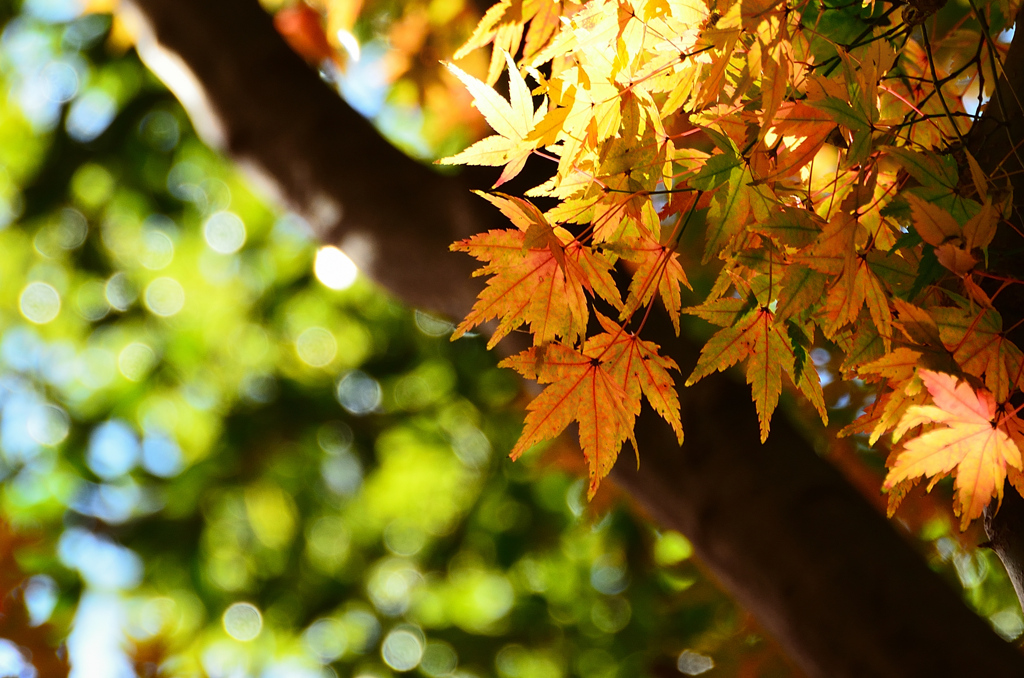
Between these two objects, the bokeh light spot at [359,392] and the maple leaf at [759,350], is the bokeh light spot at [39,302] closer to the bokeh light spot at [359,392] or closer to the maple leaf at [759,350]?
the bokeh light spot at [359,392]

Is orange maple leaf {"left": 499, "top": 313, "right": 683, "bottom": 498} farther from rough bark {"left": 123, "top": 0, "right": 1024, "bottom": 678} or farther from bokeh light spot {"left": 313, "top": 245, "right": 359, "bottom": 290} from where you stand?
bokeh light spot {"left": 313, "top": 245, "right": 359, "bottom": 290}

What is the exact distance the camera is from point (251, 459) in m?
2.20

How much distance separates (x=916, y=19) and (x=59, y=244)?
292 cm

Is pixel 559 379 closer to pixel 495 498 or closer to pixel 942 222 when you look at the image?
pixel 942 222

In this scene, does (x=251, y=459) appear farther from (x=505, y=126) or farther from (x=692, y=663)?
(x=505, y=126)

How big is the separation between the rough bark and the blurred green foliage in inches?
30.4

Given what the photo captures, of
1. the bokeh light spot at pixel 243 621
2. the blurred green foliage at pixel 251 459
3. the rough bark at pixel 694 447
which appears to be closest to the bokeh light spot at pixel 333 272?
the blurred green foliage at pixel 251 459

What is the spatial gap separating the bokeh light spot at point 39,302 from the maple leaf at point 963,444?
302 cm

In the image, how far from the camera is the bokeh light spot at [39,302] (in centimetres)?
269

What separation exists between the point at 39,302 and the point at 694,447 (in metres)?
2.76

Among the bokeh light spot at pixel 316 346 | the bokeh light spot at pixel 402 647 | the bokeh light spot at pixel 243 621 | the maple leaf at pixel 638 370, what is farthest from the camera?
the bokeh light spot at pixel 316 346

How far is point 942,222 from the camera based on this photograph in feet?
1.38

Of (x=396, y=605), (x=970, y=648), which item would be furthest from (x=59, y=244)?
(x=970, y=648)

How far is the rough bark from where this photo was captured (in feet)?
2.52
